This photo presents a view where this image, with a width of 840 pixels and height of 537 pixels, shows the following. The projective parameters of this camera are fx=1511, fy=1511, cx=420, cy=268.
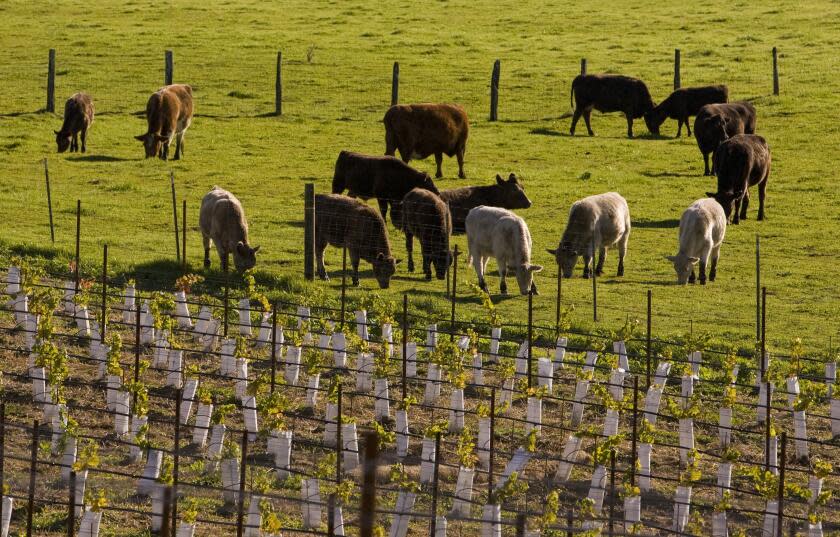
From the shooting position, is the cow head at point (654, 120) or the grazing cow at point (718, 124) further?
the cow head at point (654, 120)

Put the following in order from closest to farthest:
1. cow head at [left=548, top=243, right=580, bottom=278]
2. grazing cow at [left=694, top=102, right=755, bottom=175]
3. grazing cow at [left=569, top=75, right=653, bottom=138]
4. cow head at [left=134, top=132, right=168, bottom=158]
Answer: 1. cow head at [left=548, top=243, right=580, bottom=278]
2. cow head at [left=134, top=132, right=168, bottom=158]
3. grazing cow at [left=694, top=102, right=755, bottom=175]
4. grazing cow at [left=569, top=75, right=653, bottom=138]

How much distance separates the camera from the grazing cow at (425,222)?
2111 cm

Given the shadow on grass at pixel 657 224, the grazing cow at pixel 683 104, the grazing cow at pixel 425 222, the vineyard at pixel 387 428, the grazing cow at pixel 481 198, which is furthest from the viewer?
the grazing cow at pixel 683 104

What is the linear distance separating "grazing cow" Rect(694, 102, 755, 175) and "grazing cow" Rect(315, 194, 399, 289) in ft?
33.4

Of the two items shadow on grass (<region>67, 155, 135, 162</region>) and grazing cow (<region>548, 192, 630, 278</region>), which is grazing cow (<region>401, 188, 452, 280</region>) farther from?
shadow on grass (<region>67, 155, 135, 162</region>)

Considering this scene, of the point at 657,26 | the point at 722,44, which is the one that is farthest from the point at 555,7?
the point at 722,44

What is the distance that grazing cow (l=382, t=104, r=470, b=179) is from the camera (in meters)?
28.3

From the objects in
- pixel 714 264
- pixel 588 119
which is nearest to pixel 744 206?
pixel 714 264

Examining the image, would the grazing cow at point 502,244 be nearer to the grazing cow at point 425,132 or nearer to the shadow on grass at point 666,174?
the grazing cow at point 425,132

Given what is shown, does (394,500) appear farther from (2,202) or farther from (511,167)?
(511,167)

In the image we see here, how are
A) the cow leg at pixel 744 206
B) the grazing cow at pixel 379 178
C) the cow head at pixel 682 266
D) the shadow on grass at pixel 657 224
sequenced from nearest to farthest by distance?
the cow head at pixel 682 266
the shadow on grass at pixel 657 224
the grazing cow at pixel 379 178
the cow leg at pixel 744 206

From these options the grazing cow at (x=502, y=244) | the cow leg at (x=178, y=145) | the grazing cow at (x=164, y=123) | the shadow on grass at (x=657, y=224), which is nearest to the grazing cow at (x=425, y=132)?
the cow leg at (x=178, y=145)

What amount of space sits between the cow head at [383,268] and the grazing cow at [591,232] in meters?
2.35

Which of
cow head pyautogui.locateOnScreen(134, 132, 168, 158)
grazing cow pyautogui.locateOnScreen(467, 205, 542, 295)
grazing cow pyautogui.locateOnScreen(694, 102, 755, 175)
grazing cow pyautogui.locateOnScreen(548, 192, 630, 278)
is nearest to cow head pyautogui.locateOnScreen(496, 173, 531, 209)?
grazing cow pyautogui.locateOnScreen(548, 192, 630, 278)
